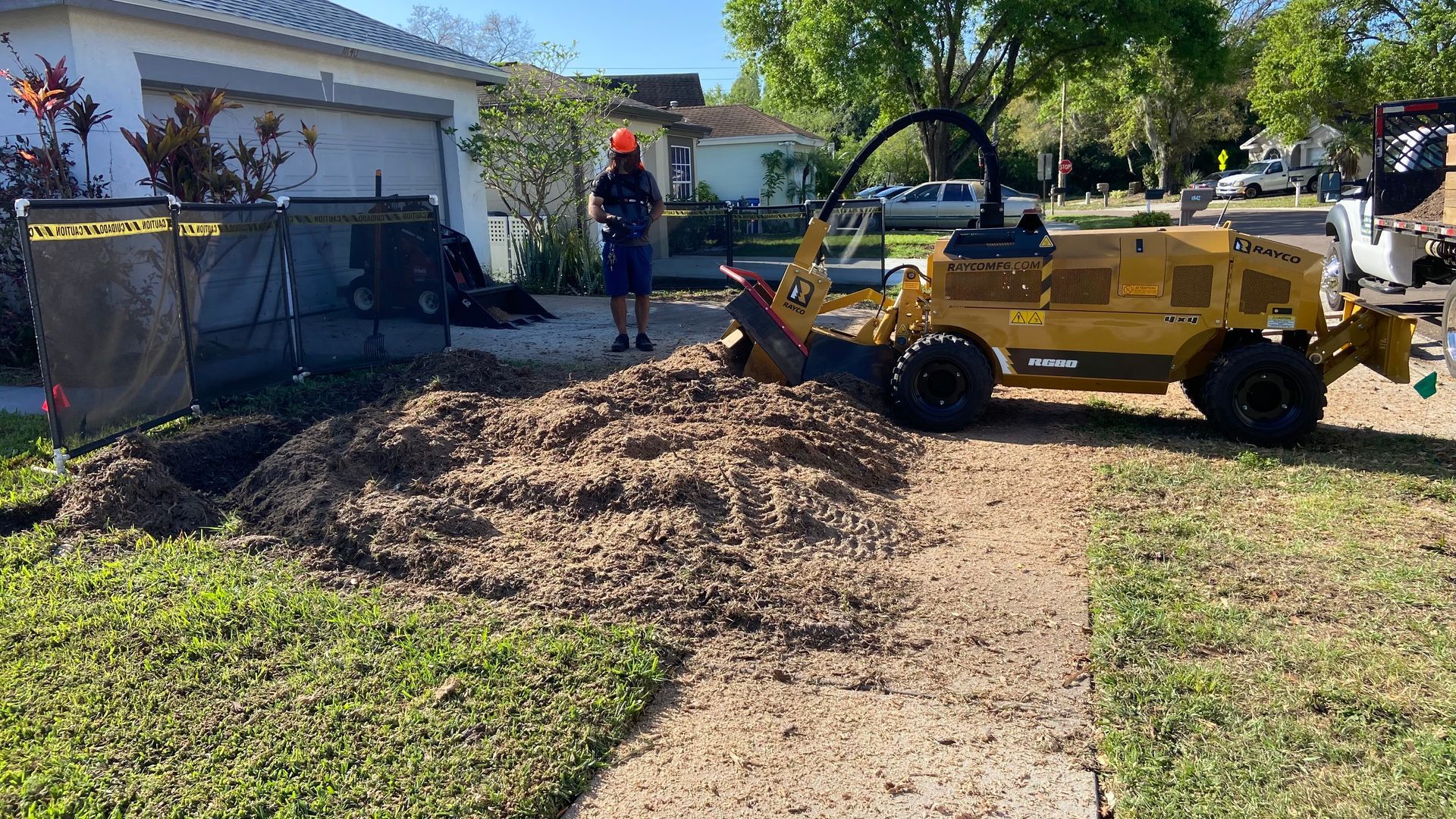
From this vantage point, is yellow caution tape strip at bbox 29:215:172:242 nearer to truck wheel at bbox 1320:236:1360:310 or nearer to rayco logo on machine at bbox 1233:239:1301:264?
rayco logo on machine at bbox 1233:239:1301:264

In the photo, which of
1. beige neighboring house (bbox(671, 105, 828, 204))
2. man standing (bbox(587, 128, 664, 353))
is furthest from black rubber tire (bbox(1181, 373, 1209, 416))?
beige neighboring house (bbox(671, 105, 828, 204))

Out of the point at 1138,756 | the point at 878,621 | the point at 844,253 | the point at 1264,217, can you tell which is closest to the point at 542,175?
the point at 844,253

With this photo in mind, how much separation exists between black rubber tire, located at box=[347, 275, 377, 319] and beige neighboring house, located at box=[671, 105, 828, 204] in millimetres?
26197

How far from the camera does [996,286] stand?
23.0ft

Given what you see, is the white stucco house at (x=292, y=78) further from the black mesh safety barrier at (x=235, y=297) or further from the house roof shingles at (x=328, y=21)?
the black mesh safety barrier at (x=235, y=297)

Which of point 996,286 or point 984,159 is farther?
point 984,159

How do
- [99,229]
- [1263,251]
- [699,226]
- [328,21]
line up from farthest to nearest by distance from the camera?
[699,226] → [328,21] → [1263,251] → [99,229]

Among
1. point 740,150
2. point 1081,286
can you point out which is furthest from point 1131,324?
point 740,150

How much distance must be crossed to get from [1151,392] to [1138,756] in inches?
165

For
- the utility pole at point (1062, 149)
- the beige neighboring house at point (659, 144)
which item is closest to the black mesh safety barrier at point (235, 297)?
the beige neighboring house at point (659, 144)

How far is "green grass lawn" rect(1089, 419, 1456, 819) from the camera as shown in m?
3.09

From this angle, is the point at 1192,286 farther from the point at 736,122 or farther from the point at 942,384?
the point at 736,122

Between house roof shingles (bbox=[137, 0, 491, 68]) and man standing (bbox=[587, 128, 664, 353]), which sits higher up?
house roof shingles (bbox=[137, 0, 491, 68])

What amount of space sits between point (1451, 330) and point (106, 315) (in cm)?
1084
